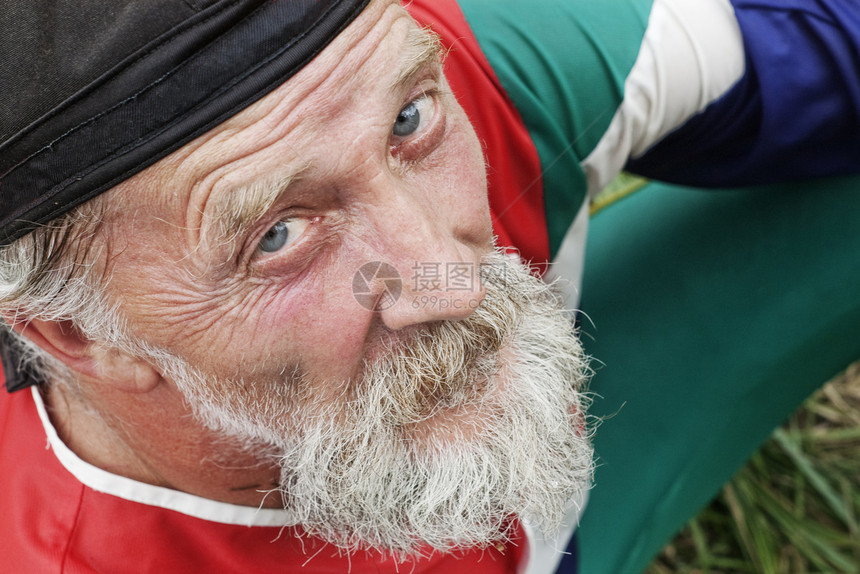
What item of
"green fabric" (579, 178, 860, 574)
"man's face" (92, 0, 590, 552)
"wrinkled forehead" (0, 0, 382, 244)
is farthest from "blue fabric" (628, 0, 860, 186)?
"wrinkled forehead" (0, 0, 382, 244)

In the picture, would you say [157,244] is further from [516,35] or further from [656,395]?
[656,395]

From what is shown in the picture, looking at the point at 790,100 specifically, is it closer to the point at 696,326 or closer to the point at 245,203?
the point at 696,326

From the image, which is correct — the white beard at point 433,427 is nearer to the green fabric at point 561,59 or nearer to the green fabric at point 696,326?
the green fabric at point 561,59

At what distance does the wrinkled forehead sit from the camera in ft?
2.71

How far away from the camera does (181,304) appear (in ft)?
3.12

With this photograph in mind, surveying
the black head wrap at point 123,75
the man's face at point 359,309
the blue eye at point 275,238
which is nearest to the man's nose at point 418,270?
the man's face at point 359,309

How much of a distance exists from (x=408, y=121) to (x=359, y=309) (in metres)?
0.26

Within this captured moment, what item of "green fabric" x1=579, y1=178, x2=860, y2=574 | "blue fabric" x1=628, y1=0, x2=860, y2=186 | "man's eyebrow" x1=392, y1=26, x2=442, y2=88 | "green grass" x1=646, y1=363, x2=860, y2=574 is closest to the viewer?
"man's eyebrow" x1=392, y1=26, x2=442, y2=88

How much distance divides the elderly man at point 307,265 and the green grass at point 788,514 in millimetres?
1095

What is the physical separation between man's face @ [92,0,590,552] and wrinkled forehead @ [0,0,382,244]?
3cm

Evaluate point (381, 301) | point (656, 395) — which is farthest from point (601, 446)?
point (381, 301)

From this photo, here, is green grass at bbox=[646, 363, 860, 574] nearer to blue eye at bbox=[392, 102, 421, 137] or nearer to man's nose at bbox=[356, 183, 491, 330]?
man's nose at bbox=[356, 183, 491, 330]

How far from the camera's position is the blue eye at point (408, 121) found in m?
0.99

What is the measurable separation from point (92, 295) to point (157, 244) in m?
0.15
